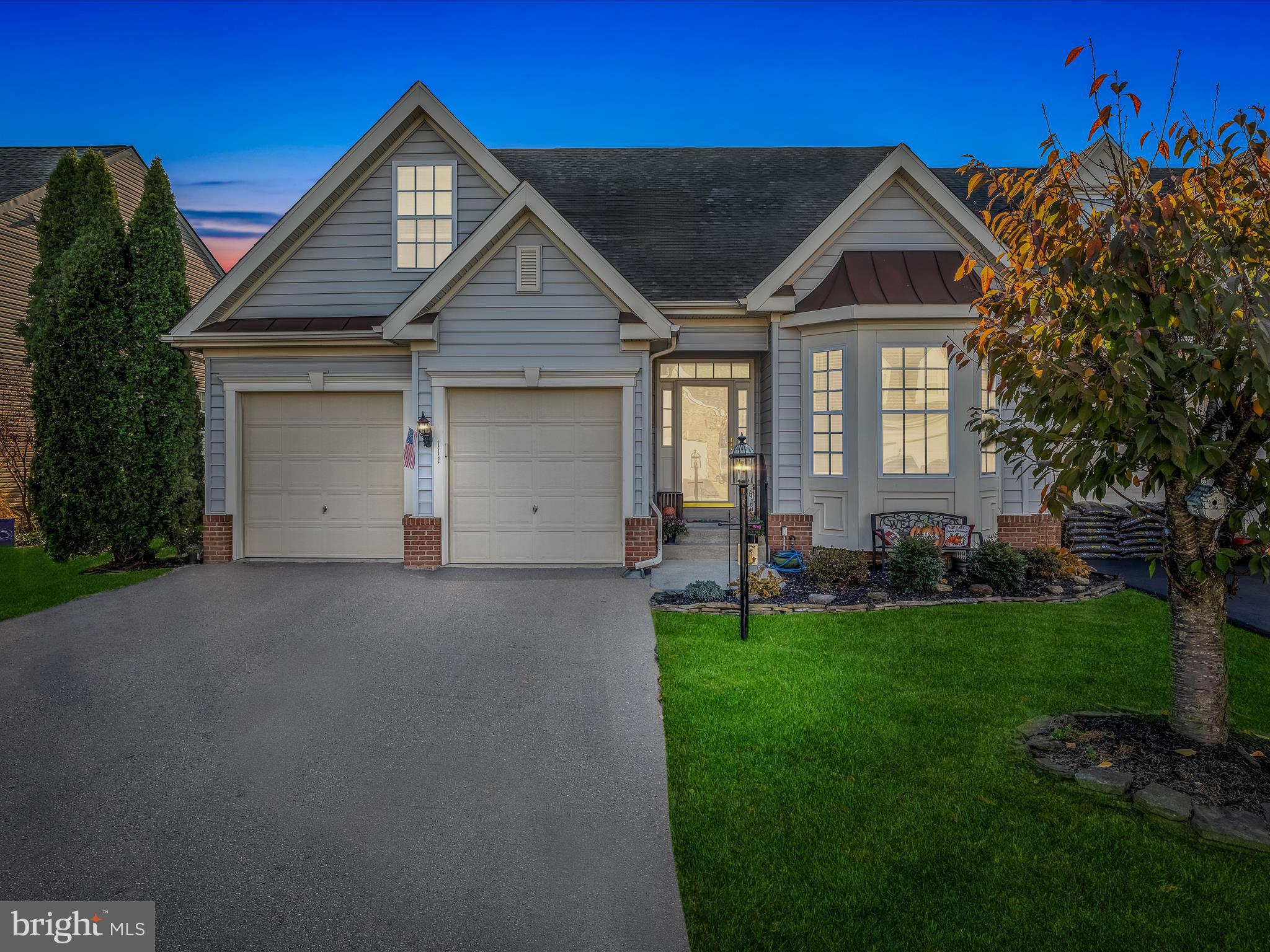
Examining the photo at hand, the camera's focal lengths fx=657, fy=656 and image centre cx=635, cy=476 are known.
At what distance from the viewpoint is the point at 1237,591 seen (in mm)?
6418

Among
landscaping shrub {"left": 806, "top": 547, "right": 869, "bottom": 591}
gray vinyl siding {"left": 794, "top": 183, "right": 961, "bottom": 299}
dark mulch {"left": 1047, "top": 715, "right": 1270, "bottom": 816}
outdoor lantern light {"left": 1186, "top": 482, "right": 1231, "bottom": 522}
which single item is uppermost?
gray vinyl siding {"left": 794, "top": 183, "right": 961, "bottom": 299}

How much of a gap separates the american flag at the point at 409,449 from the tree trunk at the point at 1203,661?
872 centimetres

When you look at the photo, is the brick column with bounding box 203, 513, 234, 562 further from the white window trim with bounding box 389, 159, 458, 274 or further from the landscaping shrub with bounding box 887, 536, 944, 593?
the landscaping shrub with bounding box 887, 536, 944, 593

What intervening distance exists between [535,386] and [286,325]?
428 cm

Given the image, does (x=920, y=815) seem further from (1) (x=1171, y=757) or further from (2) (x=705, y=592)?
(2) (x=705, y=592)

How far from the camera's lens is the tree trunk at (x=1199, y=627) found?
4.05 metres

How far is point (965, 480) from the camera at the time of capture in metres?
9.54

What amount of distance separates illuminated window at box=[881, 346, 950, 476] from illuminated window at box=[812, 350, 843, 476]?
641mm

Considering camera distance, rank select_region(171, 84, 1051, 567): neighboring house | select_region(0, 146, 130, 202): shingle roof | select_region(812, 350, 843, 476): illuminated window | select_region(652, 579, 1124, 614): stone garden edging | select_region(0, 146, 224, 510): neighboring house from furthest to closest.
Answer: select_region(0, 146, 130, 202): shingle roof
select_region(0, 146, 224, 510): neighboring house
select_region(812, 350, 843, 476): illuminated window
select_region(171, 84, 1051, 567): neighboring house
select_region(652, 579, 1124, 614): stone garden edging

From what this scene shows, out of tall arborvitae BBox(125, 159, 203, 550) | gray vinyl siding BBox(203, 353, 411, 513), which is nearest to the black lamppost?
gray vinyl siding BBox(203, 353, 411, 513)

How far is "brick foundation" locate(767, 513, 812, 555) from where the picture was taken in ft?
34.1

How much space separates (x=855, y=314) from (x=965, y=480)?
2901 millimetres

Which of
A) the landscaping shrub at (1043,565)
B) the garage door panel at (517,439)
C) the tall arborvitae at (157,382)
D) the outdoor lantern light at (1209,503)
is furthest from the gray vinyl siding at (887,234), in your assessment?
the tall arborvitae at (157,382)

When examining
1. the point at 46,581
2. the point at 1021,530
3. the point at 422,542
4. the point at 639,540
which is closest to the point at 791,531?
the point at 639,540
